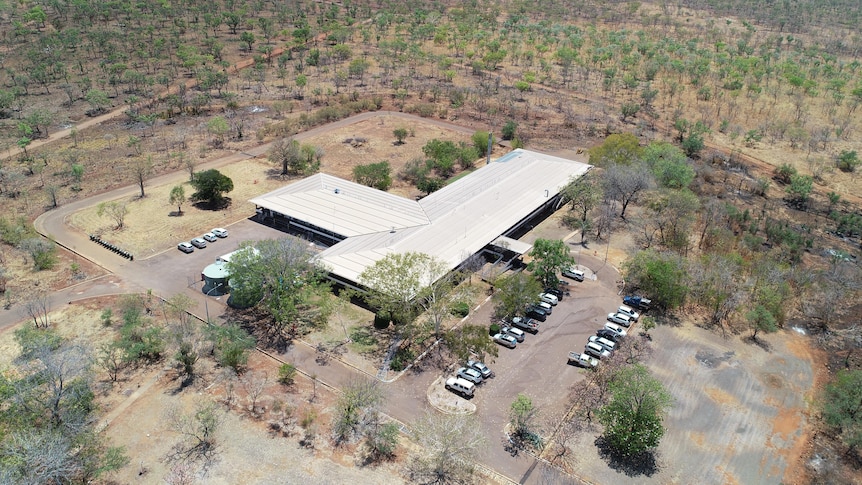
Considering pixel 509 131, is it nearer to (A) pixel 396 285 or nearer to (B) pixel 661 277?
(B) pixel 661 277

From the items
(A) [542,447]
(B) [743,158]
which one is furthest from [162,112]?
(B) [743,158]

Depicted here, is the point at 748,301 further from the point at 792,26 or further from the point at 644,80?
the point at 792,26

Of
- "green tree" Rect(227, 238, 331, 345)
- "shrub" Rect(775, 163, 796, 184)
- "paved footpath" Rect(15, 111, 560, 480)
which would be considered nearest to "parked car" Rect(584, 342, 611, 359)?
"paved footpath" Rect(15, 111, 560, 480)

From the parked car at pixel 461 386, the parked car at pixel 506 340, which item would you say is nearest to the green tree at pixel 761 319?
the parked car at pixel 506 340

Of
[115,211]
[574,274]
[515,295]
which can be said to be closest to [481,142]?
[574,274]

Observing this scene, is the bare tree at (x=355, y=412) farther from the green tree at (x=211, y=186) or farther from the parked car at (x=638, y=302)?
the green tree at (x=211, y=186)

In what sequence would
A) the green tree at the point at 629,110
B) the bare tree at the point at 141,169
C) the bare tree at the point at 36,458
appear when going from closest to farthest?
the bare tree at the point at 36,458, the bare tree at the point at 141,169, the green tree at the point at 629,110
